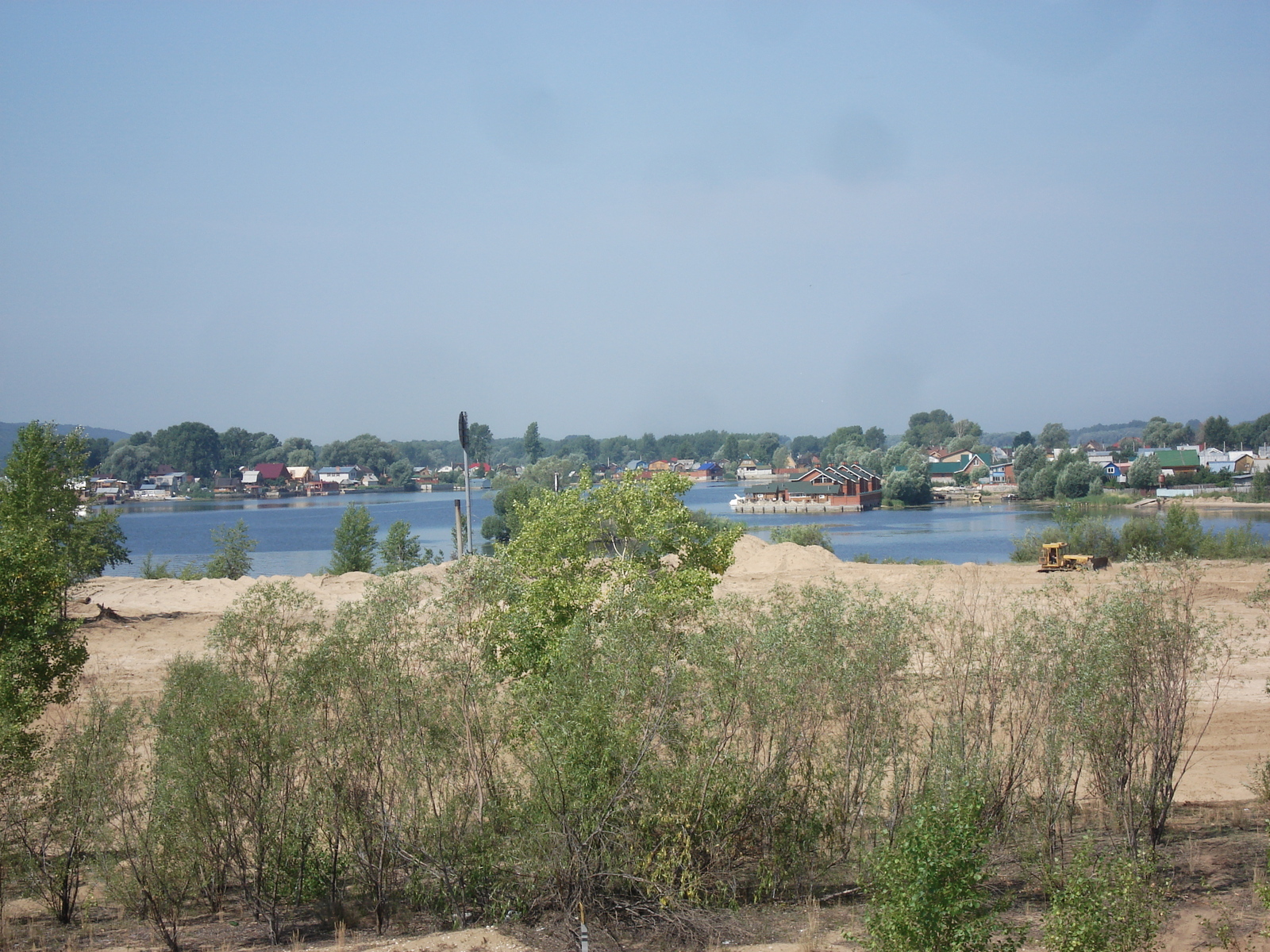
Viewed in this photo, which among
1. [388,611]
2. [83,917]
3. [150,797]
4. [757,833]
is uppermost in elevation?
[388,611]

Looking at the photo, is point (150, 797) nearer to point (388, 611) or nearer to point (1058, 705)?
point (388, 611)

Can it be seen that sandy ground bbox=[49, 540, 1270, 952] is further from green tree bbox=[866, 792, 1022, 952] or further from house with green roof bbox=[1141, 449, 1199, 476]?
house with green roof bbox=[1141, 449, 1199, 476]

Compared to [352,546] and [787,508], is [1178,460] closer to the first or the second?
[787,508]

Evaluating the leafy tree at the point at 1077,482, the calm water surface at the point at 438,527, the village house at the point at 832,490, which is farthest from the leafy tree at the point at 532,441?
the leafy tree at the point at 1077,482

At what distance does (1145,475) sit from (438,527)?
8721cm

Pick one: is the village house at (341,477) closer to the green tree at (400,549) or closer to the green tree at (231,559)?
the green tree at (231,559)

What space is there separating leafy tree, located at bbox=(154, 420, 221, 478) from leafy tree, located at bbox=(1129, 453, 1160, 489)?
157374 mm

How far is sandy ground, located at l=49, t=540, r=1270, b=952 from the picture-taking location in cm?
1388

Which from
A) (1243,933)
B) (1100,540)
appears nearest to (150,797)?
(1243,933)

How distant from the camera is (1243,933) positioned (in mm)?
13195

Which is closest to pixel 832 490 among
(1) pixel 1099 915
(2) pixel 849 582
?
(2) pixel 849 582

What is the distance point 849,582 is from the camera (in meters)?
42.0

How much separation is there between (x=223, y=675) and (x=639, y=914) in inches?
267

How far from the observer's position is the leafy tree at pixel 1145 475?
124 metres
